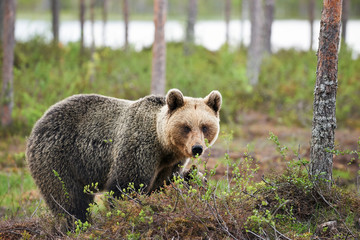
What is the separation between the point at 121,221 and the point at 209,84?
1085cm

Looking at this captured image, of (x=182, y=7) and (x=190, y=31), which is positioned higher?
(x=182, y=7)

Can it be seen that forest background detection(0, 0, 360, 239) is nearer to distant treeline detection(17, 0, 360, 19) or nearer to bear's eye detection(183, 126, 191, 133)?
bear's eye detection(183, 126, 191, 133)

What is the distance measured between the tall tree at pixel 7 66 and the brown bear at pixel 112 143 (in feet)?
21.9

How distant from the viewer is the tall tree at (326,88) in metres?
5.07

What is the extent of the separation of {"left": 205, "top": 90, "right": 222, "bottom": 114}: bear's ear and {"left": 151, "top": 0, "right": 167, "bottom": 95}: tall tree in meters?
5.33

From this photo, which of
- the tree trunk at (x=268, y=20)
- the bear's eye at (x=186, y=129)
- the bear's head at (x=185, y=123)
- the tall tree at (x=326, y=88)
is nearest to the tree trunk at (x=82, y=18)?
the tree trunk at (x=268, y=20)

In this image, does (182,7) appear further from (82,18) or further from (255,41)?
(82,18)

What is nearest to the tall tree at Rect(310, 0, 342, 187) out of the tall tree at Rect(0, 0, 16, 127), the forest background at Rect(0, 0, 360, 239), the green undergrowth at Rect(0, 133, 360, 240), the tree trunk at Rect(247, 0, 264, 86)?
the green undergrowth at Rect(0, 133, 360, 240)

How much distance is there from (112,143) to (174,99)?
1.01 meters

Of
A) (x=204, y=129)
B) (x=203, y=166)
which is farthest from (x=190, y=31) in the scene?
(x=203, y=166)

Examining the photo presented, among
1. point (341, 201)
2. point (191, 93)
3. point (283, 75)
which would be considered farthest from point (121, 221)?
point (283, 75)

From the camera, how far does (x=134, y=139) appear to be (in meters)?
5.45

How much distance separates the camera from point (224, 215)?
14.3ft

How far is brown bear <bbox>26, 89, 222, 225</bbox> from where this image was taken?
208 inches
